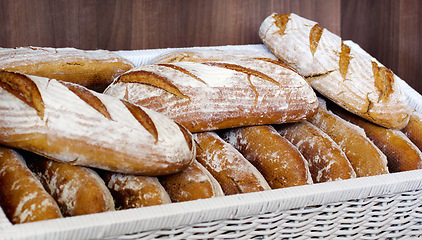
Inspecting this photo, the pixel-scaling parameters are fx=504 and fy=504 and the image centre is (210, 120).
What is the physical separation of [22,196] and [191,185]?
35 centimetres

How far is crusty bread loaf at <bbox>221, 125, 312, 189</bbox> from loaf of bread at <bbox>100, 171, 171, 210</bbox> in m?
0.29

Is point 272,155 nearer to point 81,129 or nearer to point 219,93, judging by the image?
point 219,93

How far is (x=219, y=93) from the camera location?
1264 millimetres

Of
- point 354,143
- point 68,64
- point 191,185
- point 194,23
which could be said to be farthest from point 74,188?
point 194,23

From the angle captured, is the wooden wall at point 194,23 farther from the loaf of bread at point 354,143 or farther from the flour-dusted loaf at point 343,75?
the loaf of bread at point 354,143

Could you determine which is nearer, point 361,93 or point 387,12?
point 361,93

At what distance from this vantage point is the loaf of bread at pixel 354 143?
131 centimetres

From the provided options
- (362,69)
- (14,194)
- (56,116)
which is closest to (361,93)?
(362,69)

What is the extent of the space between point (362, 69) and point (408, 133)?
237 millimetres

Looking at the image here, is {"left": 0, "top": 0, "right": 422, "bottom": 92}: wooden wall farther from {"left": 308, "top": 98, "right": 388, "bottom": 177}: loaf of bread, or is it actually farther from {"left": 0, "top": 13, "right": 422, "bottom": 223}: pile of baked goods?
{"left": 308, "top": 98, "right": 388, "bottom": 177}: loaf of bread

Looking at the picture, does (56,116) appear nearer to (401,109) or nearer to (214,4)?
(401,109)

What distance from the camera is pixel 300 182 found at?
1.19m

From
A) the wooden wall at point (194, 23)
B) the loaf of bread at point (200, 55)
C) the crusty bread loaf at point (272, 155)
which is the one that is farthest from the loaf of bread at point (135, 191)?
the wooden wall at point (194, 23)


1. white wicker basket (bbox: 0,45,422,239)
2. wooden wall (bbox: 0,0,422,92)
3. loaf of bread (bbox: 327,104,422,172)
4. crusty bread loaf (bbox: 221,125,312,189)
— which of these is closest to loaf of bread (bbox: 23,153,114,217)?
white wicker basket (bbox: 0,45,422,239)
